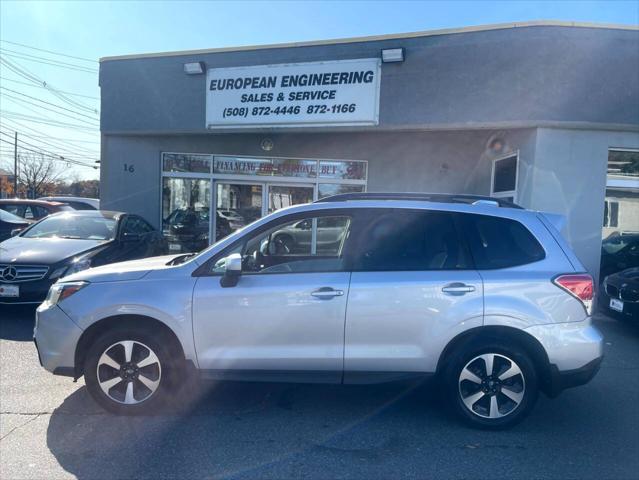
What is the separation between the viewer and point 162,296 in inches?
144

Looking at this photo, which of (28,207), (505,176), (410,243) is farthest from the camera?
(28,207)

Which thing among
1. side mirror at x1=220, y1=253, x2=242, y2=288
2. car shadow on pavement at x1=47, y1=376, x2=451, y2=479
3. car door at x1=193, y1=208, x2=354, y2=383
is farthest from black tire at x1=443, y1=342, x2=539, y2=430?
side mirror at x1=220, y1=253, x2=242, y2=288

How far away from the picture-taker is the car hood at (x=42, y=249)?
20.7ft

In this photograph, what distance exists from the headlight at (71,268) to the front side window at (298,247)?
3256mm

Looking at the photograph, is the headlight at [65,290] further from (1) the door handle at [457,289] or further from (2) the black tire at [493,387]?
(2) the black tire at [493,387]

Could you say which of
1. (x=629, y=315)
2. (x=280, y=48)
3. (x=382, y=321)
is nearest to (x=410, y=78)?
(x=280, y=48)

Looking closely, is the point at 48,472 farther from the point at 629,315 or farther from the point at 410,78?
the point at 410,78

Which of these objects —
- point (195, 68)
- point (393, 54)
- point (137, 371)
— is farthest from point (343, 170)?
point (137, 371)

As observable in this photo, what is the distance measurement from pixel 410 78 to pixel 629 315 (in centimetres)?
530

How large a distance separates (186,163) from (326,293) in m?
8.77

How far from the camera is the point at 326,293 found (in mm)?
3580

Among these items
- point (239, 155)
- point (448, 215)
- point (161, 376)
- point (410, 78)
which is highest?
point (410, 78)

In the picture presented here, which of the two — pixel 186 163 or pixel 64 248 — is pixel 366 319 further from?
pixel 186 163

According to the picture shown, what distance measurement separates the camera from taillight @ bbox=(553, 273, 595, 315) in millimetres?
3576
